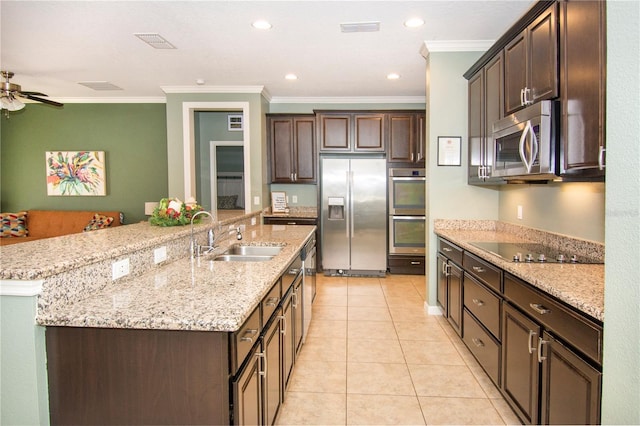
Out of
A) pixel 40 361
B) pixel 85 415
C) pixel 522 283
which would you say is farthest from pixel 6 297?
pixel 522 283

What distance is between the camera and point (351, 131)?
5621 mm

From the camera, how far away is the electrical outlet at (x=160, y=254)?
2050 mm

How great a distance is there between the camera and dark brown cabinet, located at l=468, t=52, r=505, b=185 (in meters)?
3.00

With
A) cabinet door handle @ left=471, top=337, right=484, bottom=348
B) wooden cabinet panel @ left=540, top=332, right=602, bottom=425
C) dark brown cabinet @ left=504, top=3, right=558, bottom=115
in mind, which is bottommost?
cabinet door handle @ left=471, top=337, right=484, bottom=348

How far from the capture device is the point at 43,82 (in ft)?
16.4

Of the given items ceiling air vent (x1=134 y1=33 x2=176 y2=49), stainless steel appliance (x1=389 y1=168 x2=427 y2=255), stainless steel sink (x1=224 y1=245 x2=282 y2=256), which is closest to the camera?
stainless steel sink (x1=224 y1=245 x2=282 y2=256)

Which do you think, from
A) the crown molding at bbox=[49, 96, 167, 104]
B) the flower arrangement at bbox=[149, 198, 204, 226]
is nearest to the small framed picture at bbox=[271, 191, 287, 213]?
the crown molding at bbox=[49, 96, 167, 104]

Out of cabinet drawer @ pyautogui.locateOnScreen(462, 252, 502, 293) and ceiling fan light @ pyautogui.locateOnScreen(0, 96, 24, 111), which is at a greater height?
ceiling fan light @ pyautogui.locateOnScreen(0, 96, 24, 111)

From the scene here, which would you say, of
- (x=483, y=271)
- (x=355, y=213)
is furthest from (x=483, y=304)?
(x=355, y=213)

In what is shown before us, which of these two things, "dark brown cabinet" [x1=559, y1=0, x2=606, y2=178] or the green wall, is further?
the green wall

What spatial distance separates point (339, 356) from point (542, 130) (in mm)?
2103

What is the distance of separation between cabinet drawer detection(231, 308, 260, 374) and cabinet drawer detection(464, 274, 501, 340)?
1492 mm

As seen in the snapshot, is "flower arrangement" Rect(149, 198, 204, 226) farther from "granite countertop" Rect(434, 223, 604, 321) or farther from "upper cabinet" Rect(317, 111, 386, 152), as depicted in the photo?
"upper cabinet" Rect(317, 111, 386, 152)

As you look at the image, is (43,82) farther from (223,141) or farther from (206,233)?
(206,233)
